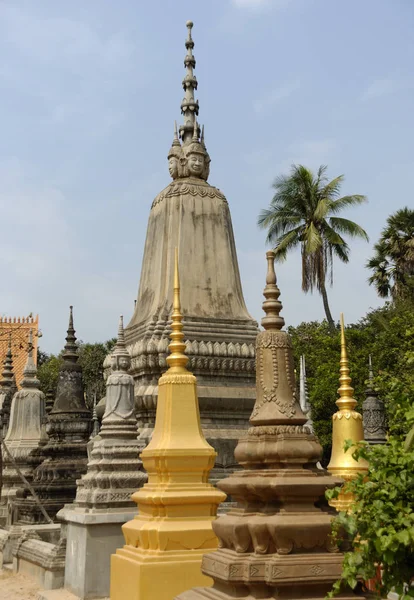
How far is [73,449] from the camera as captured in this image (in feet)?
50.0

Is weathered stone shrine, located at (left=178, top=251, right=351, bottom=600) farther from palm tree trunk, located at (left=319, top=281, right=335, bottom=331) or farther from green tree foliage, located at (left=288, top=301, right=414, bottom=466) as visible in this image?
palm tree trunk, located at (left=319, top=281, right=335, bottom=331)

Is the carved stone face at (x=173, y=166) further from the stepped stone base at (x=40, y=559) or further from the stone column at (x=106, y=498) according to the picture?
the stepped stone base at (x=40, y=559)

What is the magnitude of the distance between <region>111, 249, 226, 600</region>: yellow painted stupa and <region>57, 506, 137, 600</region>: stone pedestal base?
1.42 m

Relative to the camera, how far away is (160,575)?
7.73 metres

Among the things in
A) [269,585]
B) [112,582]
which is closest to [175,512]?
[112,582]

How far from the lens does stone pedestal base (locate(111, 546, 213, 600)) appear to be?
7668 millimetres

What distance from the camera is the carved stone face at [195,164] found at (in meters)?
14.2

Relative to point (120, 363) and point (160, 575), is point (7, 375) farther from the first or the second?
point (160, 575)

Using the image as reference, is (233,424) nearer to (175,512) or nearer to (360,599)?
(175,512)

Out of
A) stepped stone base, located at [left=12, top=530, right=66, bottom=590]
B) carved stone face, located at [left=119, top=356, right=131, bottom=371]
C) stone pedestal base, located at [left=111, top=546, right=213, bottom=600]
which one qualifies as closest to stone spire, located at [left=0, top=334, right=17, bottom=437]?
stepped stone base, located at [left=12, top=530, right=66, bottom=590]

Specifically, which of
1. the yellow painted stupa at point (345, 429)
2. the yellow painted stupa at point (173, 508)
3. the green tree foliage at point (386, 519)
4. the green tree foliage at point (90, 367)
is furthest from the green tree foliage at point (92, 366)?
the green tree foliage at point (386, 519)

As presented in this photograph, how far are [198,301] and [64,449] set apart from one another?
14.2 ft

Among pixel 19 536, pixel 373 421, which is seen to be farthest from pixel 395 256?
pixel 19 536

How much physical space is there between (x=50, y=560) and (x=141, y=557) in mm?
3508
